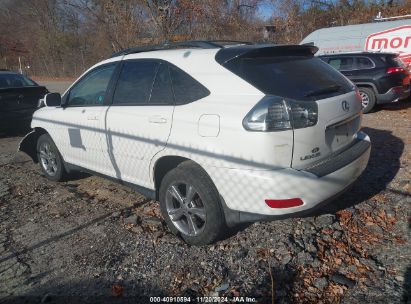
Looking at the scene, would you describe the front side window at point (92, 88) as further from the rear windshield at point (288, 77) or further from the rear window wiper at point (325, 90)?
the rear window wiper at point (325, 90)

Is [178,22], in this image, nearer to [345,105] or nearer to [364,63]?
[364,63]

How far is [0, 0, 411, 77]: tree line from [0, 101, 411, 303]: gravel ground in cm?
1467

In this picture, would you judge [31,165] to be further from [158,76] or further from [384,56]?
[384,56]

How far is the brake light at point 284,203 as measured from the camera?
2.84 metres

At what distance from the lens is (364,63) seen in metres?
10.1

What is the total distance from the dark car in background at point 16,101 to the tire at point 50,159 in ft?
10.0

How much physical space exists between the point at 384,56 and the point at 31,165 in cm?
892

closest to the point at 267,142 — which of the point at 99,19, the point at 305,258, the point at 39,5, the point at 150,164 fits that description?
the point at 305,258

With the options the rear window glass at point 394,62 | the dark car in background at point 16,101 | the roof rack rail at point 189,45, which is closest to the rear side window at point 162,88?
the roof rack rail at point 189,45

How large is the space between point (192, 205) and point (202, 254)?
446mm

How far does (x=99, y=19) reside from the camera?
2194cm

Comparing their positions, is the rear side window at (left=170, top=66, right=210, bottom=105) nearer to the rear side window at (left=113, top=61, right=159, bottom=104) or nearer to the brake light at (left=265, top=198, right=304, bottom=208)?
the rear side window at (left=113, top=61, right=159, bottom=104)

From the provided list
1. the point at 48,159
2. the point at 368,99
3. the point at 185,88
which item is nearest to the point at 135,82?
the point at 185,88

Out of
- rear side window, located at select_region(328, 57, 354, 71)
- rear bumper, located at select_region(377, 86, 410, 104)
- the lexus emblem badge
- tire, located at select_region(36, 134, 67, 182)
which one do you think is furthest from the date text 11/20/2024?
rear side window, located at select_region(328, 57, 354, 71)
